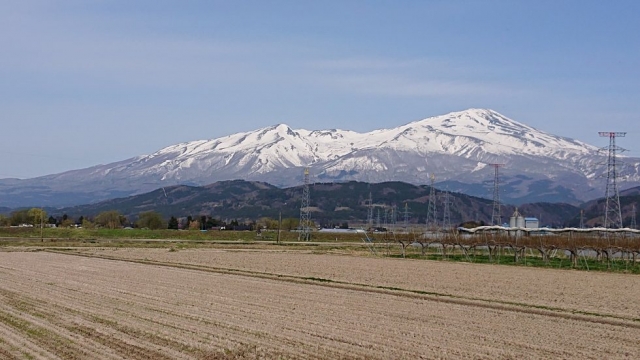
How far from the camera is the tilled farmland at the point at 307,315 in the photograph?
1952 centimetres

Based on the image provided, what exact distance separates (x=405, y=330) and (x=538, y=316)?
21.5 ft

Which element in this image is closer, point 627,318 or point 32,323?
point 32,323

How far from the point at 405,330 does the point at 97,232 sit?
311ft

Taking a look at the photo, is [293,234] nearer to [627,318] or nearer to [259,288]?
[259,288]

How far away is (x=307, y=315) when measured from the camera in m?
25.5

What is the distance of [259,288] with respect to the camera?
3534 cm

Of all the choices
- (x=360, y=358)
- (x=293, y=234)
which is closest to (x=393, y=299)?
(x=360, y=358)

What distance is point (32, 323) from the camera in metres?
23.2

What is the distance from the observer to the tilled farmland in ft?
64.0

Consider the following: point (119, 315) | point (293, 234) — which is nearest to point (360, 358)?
point (119, 315)

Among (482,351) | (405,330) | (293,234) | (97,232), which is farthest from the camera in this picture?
(293,234)

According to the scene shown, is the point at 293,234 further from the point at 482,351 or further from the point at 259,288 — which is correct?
the point at 482,351

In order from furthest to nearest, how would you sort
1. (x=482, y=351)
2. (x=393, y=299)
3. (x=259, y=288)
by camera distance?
(x=259, y=288) → (x=393, y=299) → (x=482, y=351)

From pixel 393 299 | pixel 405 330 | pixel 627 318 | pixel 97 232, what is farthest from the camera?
pixel 97 232
